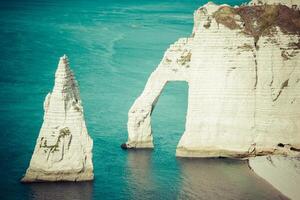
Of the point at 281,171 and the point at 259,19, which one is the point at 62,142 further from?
the point at 259,19

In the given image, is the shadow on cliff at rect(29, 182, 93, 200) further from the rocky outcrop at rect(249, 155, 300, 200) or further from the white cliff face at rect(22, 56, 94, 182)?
the rocky outcrop at rect(249, 155, 300, 200)

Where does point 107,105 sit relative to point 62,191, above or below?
above

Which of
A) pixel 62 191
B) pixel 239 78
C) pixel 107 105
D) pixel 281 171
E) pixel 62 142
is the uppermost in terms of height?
pixel 239 78

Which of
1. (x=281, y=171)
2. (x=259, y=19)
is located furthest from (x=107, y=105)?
(x=281, y=171)

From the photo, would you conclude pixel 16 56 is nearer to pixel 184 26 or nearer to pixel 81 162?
pixel 184 26

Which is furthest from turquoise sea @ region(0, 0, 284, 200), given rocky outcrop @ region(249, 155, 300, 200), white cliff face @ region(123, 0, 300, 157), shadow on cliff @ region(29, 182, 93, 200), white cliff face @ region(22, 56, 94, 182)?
white cliff face @ region(123, 0, 300, 157)

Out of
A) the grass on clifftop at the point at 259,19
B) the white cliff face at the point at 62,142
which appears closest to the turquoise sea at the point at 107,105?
the white cliff face at the point at 62,142

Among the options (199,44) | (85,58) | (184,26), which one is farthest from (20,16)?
(199,44)
